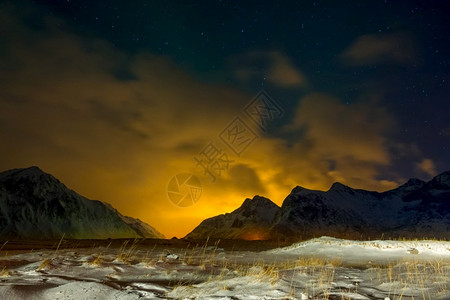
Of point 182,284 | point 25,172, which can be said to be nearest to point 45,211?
point 25,172

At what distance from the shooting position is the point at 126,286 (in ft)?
24.7

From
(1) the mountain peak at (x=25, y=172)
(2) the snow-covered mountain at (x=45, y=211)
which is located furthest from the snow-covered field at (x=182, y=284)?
(1) the mountain peak at (x=25, y=172)

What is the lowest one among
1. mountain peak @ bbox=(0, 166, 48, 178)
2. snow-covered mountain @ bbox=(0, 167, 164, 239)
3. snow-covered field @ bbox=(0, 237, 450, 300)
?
snow-covered field @ bbox=(0, 237, 450, 300)

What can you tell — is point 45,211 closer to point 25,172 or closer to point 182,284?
point 25,172

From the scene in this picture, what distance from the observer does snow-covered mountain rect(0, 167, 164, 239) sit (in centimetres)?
12531

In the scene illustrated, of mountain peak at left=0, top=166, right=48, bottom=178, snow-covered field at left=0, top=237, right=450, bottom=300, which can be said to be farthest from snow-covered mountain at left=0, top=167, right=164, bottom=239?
snow-covered field at left=0, top=237, right=450, bottom=300

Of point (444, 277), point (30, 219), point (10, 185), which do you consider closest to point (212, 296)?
point (444, 277)

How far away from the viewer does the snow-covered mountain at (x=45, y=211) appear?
125 m

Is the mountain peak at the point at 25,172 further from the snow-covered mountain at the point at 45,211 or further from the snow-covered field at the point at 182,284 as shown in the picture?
the snow-covered field at the point at 182,284

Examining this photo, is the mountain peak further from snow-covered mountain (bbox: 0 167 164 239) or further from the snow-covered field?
the snow-covered field

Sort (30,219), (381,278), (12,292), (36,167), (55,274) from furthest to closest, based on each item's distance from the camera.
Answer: (36,167)
(30,219)
(381,278)
(55,274)
(12,292)

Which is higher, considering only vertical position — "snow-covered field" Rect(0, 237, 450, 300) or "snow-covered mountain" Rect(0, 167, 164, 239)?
"snow-covered mountain" Rect(0, 167, 164, 239)

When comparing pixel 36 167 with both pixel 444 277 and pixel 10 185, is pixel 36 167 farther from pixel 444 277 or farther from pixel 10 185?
pixel 444 277

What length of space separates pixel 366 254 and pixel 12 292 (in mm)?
18538
